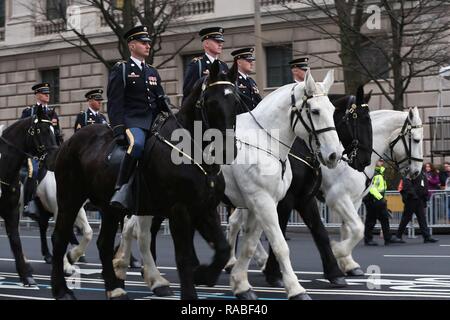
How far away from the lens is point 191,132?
8.74 m

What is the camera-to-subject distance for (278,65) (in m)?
32.2

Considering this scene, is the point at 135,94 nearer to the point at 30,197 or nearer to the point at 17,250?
the point at 17,250

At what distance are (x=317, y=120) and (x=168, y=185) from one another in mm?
2120

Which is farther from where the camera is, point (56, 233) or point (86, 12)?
point (86, 12)

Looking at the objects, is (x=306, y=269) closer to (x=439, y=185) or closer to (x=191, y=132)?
(x=191, y=132)

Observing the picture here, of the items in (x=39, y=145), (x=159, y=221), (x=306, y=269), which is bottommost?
(x=306, y=269)

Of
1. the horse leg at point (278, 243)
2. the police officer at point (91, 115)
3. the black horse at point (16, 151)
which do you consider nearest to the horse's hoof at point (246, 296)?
the horse leg at point (278, 243)

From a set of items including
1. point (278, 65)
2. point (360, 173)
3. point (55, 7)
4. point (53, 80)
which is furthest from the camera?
point (53, 80)

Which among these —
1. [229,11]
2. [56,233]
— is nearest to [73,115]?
[229,11]

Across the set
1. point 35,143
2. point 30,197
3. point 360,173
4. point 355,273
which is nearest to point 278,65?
point 30,197

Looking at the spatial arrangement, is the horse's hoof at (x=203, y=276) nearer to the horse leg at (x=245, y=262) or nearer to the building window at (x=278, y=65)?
the horse leg at (x=245, y=262)

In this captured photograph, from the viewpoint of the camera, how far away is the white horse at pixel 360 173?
40.0ft

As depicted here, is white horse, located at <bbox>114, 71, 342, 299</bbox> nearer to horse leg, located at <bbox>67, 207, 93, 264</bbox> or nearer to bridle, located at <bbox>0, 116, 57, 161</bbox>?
horse leg, located at <bbox>67, 207, 93, 264</bbox>

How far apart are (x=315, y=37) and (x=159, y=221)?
19450mm
